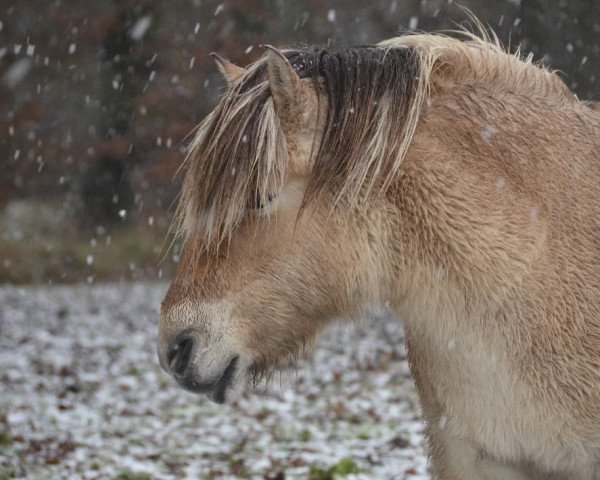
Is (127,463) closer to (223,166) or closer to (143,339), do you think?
(223,166)

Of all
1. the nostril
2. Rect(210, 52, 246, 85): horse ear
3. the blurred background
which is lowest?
the blurred background

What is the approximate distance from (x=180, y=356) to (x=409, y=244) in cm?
84

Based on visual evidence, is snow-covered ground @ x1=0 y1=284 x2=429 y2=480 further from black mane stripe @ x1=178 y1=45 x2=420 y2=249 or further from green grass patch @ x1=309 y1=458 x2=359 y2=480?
black mane stripe @ x1=178 y1=45 x2=420 y2=249

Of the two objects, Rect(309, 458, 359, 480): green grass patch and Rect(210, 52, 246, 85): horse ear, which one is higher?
Rect(210, 52, 246, 85): horse ear

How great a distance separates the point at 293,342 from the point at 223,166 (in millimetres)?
646

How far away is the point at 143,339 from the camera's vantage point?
12.1 m

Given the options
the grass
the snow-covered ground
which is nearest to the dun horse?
the snow-covered ground

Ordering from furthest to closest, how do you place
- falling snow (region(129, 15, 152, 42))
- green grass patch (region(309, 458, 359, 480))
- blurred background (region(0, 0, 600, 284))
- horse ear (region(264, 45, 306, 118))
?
falling snow (region(129, 15, 152, 42)), blurred background (region(0, 0, 600, 284)), green grass patch (region(309, 458, 359, 480)), horse ear (region(264, 45, 306, 118))

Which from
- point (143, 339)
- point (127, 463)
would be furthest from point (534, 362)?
point (143, 339)

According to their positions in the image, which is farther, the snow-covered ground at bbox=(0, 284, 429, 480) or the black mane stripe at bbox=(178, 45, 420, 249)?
the snow-covered ground at bbox=(0, 284, 429, 480)

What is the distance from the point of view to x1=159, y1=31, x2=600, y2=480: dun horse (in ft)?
9.12

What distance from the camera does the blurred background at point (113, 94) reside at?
52.3 ft

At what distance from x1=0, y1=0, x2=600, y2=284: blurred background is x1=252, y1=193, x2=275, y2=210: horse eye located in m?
12.2

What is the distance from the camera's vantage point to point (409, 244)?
280cm
